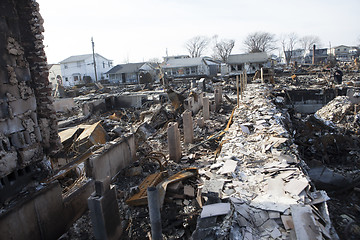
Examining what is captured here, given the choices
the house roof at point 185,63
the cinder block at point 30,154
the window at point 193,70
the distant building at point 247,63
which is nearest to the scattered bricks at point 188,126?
the cinder block at point 30,154

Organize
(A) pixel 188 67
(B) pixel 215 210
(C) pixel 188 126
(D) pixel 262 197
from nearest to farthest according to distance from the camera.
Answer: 1. (B) pixel 215 210
2. (D) pixel 262 197
3. (C) pixel 188 126
4. (A) pixel 188 67

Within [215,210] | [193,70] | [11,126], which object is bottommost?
[215,210]

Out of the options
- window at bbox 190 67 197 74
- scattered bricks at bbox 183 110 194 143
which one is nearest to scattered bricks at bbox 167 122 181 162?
scattered bricks at bbox 183 110 194 143

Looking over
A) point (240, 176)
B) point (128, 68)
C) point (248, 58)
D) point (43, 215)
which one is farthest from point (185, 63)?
point (43, 215)

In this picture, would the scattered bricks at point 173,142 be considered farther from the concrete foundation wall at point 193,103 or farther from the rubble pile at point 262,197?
the concrete foundation wall at point 193,103

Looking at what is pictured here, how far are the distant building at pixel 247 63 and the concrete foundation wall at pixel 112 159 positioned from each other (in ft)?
118

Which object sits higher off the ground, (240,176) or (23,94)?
(23,94)

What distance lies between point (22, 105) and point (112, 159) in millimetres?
2622

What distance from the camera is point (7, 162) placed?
13.9 feet

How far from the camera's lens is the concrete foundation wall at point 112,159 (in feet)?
18.9

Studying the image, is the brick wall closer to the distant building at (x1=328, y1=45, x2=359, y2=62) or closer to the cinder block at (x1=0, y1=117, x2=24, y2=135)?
the cinder block at (x1=0, y1=117, x2=24, y2=135)

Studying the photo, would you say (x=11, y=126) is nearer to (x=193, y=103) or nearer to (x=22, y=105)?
(x=22, y=105)

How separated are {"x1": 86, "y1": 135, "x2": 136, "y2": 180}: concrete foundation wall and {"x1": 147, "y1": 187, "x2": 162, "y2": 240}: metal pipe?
244cm

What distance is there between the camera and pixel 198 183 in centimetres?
564
